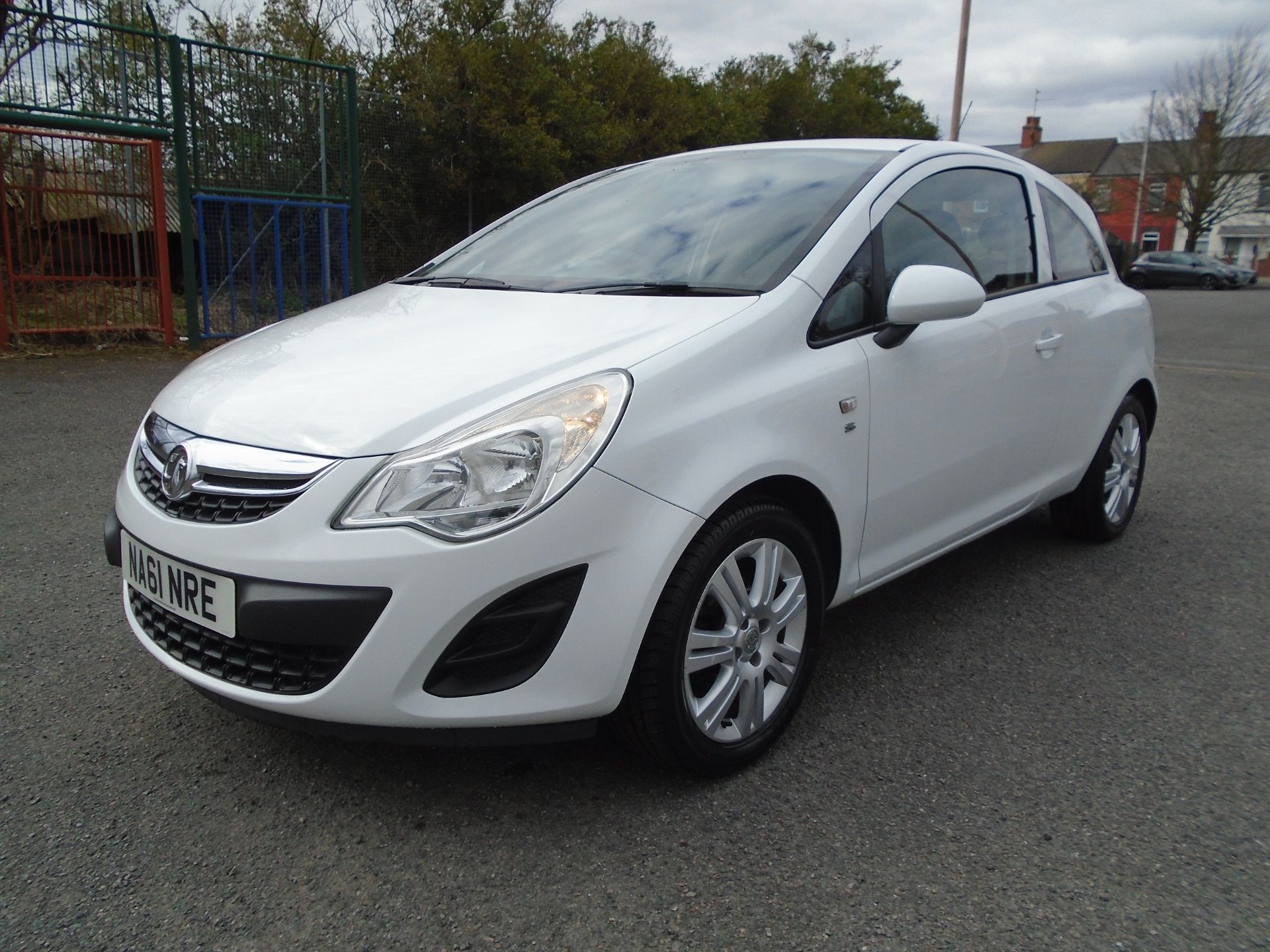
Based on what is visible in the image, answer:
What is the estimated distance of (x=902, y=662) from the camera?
3.12 m

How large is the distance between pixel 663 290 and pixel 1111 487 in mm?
2503

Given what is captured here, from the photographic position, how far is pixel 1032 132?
7212 centimetres

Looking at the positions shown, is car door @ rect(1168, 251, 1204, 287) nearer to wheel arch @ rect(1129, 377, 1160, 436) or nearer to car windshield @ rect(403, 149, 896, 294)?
wheel arch @ rect(1129, 377, 1160, 436)

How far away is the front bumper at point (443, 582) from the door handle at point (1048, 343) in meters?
1.86

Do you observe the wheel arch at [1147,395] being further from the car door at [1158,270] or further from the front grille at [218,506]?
the car door at [1158,270]

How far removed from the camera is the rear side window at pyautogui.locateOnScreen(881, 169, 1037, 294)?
2977 mm

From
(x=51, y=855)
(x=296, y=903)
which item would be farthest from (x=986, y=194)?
(x=51, y=855)

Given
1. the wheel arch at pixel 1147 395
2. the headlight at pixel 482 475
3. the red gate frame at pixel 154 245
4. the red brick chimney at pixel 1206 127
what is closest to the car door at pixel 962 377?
the wheel arch at pixel 1147 395

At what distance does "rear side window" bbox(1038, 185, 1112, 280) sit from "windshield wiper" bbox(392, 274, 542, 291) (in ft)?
6.66

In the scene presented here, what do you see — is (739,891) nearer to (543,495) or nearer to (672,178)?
(543,495)

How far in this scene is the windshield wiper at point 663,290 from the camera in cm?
260

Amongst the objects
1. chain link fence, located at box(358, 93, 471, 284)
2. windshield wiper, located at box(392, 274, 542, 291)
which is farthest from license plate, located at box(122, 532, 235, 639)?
chain link fence, located at box(358, 93, 471, 284)

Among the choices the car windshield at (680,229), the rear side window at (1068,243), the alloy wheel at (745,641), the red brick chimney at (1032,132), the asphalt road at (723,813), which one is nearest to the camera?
the asphalt road at (723,813)

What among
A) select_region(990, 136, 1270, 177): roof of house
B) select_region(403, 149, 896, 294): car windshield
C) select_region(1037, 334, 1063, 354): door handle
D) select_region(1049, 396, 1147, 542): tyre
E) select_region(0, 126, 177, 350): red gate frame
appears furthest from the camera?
select_region(990, 136, 1270, 177): roof of house
